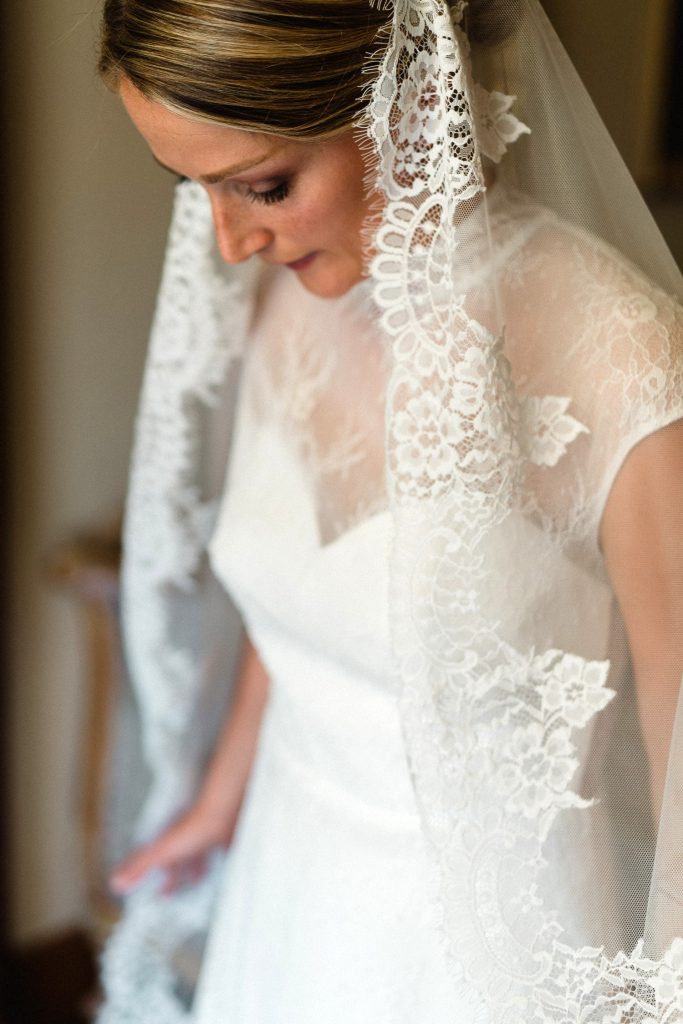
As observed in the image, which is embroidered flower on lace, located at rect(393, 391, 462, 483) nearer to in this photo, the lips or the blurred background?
the lips

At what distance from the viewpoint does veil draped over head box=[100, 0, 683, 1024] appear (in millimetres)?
732

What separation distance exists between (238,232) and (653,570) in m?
0.43

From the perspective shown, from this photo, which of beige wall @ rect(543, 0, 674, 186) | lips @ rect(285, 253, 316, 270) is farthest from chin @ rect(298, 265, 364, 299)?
beige wall @ rect(543, 0, 674, 186)

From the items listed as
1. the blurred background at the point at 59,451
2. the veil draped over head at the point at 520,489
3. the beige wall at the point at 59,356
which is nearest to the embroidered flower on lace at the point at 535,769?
the veil draped over head at the point at 520,489

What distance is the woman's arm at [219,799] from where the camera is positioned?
4.33 ft

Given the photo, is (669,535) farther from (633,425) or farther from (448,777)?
(448,777)

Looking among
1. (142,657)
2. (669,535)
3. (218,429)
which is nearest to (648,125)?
(218,429)

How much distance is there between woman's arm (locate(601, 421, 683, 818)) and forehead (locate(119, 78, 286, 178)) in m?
0.36

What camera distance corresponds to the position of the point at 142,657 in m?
1.33

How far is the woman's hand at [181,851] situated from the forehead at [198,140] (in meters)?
0.83

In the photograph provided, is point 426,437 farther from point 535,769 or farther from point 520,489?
point 535,769

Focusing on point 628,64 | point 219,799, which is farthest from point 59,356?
point 628,64

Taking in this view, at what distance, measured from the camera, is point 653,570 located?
77 cm

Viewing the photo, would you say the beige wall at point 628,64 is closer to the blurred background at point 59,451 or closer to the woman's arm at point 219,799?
the blurred background at point 59,451
